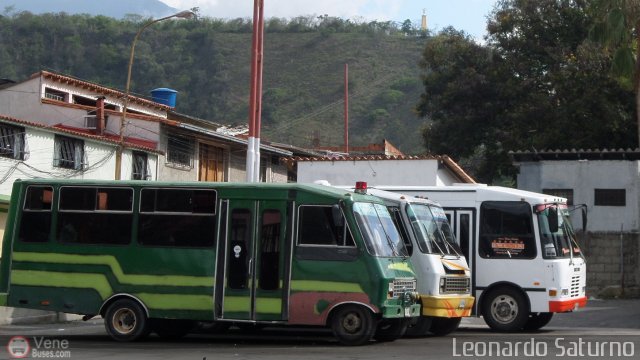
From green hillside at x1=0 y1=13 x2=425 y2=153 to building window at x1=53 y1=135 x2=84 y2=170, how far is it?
172 ft

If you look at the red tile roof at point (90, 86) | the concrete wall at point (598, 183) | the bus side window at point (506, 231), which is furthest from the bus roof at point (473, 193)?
the red tile roof at point (90, 86)

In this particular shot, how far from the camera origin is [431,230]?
1919 cm

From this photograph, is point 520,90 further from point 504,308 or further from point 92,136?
point 504,308

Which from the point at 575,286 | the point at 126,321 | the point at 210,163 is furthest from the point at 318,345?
the point at 210,163

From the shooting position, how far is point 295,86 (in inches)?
4102

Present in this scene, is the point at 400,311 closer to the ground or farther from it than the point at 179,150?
closer to the ground

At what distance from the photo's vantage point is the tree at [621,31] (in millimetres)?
30469

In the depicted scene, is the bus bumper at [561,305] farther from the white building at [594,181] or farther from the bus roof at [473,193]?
the white building at [594,181]

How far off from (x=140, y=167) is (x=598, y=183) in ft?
53.1

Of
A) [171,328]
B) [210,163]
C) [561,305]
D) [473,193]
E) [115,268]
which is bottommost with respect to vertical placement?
[171,328]

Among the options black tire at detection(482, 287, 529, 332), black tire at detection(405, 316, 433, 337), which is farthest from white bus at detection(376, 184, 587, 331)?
black tire at detection(405, 316, 433, 337)

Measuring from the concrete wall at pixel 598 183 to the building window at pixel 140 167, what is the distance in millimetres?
14043

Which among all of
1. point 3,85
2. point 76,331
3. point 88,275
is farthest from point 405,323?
point 3,85

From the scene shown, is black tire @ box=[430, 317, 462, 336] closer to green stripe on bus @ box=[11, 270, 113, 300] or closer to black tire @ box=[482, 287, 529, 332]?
black tire @ box=[482, 287, 529, 332]
